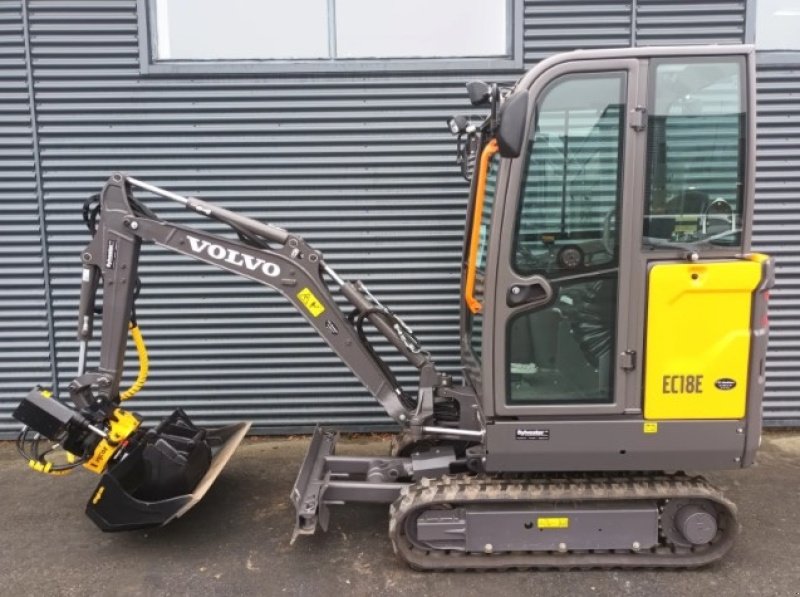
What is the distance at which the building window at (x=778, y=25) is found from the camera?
5348 millimetres

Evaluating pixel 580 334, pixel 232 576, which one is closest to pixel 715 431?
pixel 580 334

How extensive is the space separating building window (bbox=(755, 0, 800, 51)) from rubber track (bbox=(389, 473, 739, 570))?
13.0ft

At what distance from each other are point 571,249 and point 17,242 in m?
4.70

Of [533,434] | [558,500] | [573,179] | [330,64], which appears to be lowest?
[558,500]

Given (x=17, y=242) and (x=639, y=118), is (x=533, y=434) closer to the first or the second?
(x=639, y=118)

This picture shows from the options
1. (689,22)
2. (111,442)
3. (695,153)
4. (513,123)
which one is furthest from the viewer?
(689,22)

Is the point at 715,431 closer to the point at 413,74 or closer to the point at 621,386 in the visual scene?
the point at 621,386

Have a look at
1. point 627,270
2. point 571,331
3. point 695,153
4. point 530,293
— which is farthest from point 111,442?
point 695,153

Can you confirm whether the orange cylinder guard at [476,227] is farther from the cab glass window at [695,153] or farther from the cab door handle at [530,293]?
the cab glass window at [695,153]

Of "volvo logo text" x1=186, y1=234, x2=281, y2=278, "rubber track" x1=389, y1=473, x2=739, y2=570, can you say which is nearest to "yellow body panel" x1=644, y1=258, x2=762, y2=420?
"rubber track" x1=389, y1=473, x2=739, y2=570

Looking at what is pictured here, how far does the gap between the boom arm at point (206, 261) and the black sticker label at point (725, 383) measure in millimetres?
1533

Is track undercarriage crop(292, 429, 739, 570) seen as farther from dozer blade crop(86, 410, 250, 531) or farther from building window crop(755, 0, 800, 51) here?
building window crop(755, 0, 800, 51)

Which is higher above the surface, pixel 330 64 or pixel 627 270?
pixel 330 64

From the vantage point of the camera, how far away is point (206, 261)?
12.0 ft
